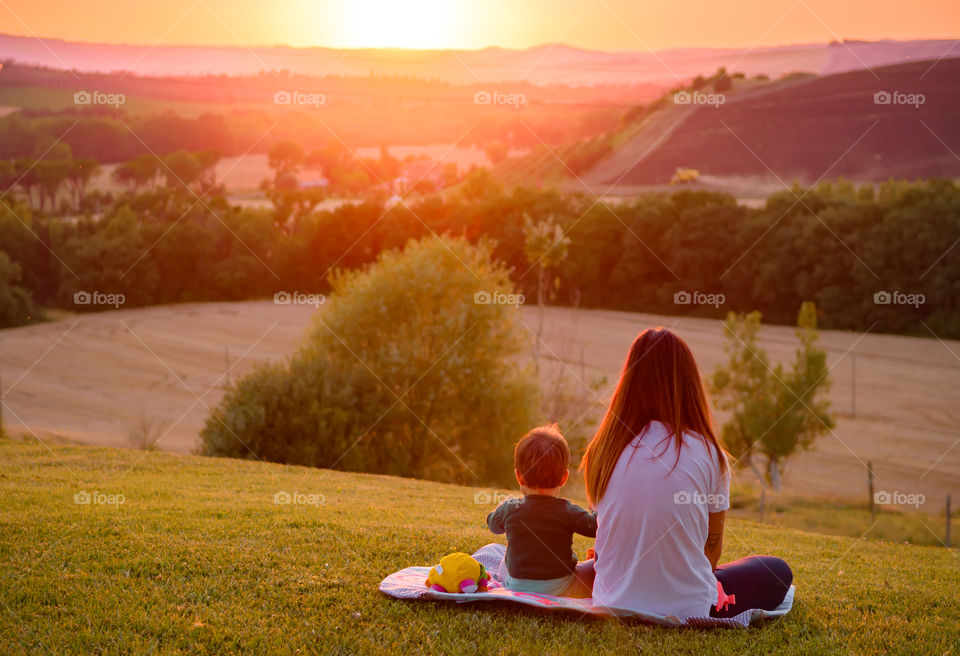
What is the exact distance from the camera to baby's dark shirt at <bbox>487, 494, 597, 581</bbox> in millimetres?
5328

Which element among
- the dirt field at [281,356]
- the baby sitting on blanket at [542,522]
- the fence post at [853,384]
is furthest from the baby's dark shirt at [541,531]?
the fence post at [853,384]

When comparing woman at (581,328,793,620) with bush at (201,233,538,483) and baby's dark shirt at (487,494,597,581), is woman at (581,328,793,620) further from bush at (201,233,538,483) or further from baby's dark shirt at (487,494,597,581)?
bush at (201,233,538,483)

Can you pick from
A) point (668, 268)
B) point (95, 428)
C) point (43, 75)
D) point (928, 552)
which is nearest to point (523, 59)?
point (668, 268)

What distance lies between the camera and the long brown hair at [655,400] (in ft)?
15.9

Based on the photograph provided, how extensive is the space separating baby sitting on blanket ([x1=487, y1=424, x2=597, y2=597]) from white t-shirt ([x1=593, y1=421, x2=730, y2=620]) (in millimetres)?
359

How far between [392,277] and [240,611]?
20.5 meters

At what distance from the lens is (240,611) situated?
5.36 meters

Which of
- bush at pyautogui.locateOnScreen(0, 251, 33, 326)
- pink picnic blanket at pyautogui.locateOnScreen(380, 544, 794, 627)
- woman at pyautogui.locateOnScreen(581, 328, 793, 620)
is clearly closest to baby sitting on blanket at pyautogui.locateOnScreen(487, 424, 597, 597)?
pink picnic blanket at pyautogui.locateOnScreen(380, 544, 794, 627)

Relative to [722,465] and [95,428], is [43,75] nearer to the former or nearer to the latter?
[95,428]

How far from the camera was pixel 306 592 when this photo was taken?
18.9 feet

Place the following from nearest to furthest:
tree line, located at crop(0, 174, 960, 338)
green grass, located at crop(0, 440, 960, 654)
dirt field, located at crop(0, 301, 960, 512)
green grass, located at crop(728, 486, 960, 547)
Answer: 1. green grass, located at crop(0, 440, 960, 654)
2. green grass, located at crop(728, 486, 960, 547)
3. dirt field, located at crop(0, 301, 960, 512)
4. tree line, located at crop(0, 174, 960, 338)

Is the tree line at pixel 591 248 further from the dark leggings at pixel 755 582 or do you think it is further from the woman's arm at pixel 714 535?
the woman's arm at pixel 714 535

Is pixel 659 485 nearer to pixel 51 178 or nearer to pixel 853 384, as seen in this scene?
pixel 853 384

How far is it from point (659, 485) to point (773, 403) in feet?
93.6
